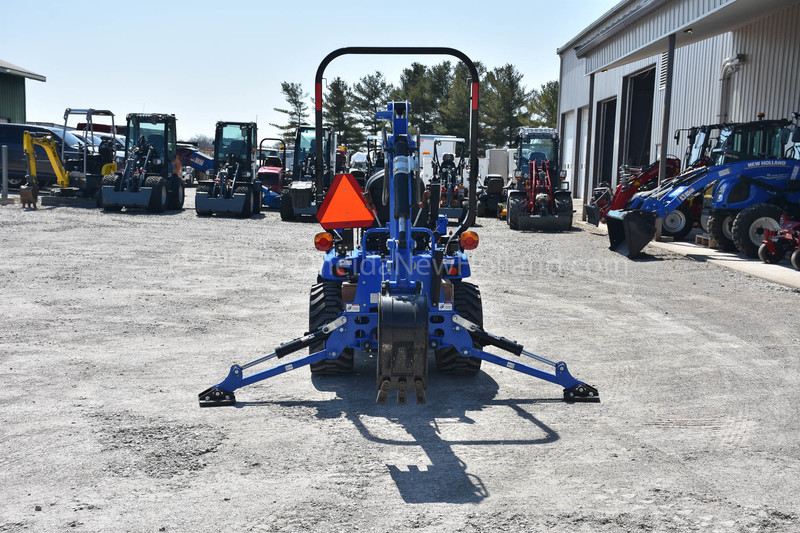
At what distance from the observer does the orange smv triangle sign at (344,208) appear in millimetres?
6254

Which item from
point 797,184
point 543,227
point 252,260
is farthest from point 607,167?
point 252,260

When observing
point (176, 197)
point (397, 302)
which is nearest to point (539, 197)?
point (176, 197)

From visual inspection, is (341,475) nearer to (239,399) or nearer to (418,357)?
(418,357)

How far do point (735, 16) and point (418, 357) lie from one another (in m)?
15.2

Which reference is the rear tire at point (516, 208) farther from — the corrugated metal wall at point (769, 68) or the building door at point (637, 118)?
the building door at point (637, 118)

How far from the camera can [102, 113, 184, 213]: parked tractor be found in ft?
72.4

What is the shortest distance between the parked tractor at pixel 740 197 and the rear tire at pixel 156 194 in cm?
1301

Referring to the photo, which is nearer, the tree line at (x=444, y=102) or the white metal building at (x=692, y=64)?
the white metal building at (x=692, y=64)

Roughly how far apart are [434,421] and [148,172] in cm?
1970

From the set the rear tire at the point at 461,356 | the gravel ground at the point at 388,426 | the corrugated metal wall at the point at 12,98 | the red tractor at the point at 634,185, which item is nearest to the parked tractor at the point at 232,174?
the red tractor at the point at 634,185

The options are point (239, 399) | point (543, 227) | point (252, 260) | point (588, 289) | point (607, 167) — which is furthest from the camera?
point (607, 167)

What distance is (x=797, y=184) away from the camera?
1450cm

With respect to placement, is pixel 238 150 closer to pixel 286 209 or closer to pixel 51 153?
pixel 286 209

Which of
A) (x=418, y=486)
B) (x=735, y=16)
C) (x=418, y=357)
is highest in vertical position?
(x=735, y=16)
